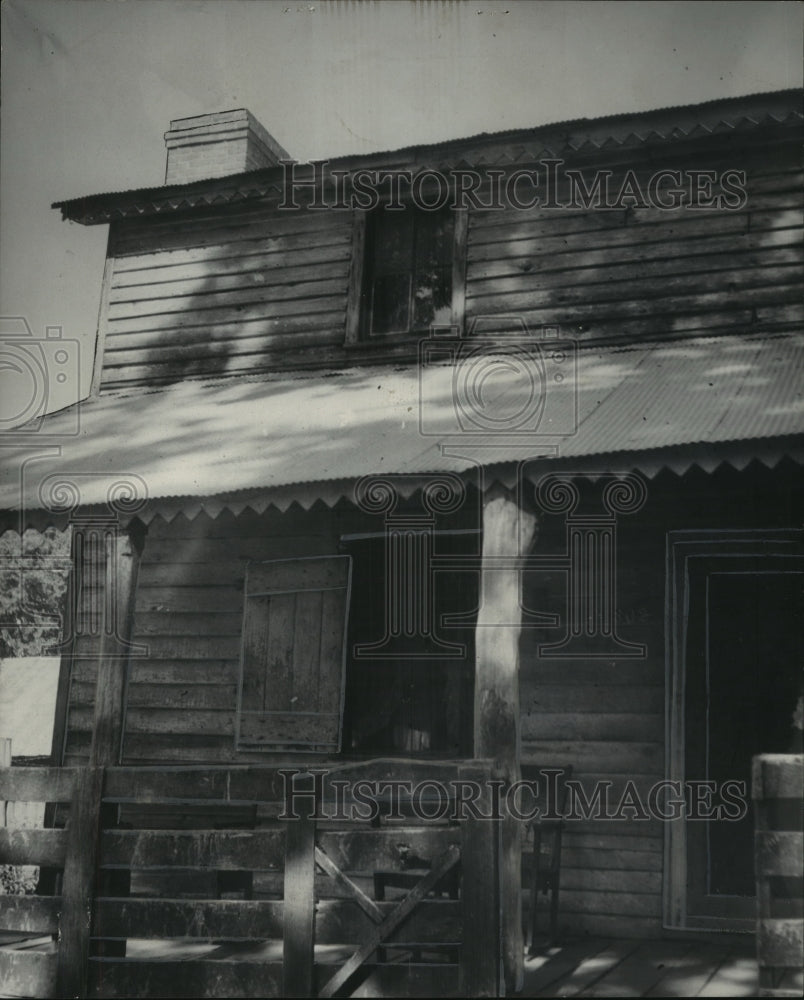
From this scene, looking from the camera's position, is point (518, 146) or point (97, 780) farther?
point (518, 146)

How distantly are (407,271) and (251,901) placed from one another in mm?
5677

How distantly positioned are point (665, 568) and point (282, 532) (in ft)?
9.83

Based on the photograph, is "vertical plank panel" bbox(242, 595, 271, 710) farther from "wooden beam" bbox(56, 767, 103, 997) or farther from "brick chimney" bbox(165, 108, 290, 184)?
"brick chimney" bbox(165, 108, 290, 184)

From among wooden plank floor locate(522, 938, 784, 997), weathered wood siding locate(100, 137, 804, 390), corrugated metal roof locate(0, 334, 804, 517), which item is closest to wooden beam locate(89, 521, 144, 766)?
corrugated metal roof locate(0, 334, 804, 517)

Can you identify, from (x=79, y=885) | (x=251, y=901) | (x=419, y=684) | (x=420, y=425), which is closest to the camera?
(x=251, y=901)

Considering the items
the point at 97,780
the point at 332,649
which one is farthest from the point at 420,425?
the point at 97,780

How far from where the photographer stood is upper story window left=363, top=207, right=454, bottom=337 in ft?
29.0

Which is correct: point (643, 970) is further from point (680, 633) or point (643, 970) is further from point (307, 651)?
point (307, 651)

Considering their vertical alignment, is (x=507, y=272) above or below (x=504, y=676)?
above

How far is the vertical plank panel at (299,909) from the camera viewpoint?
4820 mm

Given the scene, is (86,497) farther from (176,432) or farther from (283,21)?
(283,21)

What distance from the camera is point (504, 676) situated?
548cm

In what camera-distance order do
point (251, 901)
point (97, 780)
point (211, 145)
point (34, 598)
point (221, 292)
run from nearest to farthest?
point (251, 901)
point (97, 780)
point (221, 292)
point (211, 145)
point (34, 598)

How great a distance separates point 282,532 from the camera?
323 inches
